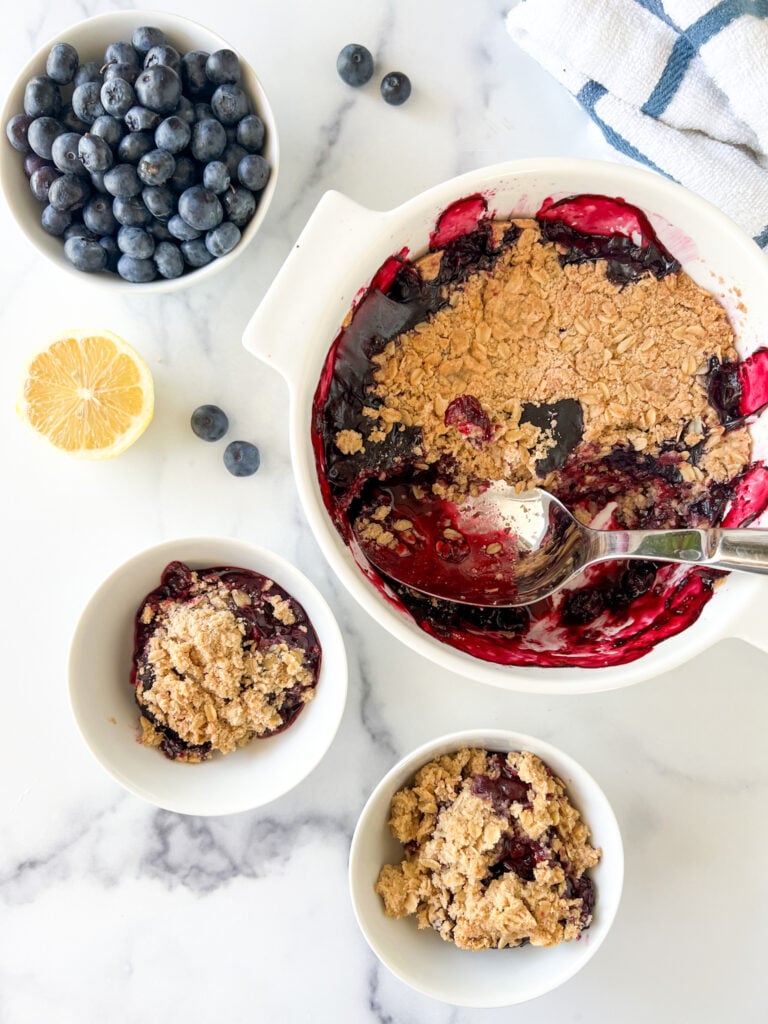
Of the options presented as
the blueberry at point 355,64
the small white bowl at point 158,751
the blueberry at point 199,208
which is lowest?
the small white bowl at point 158,751

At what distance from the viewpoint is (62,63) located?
159 centimetres

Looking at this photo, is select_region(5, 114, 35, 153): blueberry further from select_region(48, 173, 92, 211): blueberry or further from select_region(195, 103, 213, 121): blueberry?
select_region(195, 103, 213, 121): blueberry

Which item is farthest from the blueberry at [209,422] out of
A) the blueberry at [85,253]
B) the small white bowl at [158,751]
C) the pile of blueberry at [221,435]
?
the blueberry at [85,253]

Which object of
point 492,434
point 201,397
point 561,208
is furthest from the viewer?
point 201,397

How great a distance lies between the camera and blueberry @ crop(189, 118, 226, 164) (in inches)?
62.1

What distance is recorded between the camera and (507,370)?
1555 millimetres

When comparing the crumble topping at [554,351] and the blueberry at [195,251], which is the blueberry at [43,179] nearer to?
the blueberry at [195,251]

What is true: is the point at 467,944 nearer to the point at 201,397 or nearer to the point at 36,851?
the point at 36,851

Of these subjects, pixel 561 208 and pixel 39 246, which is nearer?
pixel 561 208

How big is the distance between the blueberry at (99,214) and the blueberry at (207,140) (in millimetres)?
189

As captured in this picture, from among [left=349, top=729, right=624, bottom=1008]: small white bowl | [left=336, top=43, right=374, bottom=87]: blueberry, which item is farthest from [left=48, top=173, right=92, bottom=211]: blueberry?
[left=349, top=729, right=624, bottom=1008]: small white bowl

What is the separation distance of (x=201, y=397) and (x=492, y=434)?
0.61 metres

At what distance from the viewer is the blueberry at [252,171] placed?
160 centimetres

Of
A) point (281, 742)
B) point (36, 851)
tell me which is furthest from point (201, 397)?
point (36, 851)
